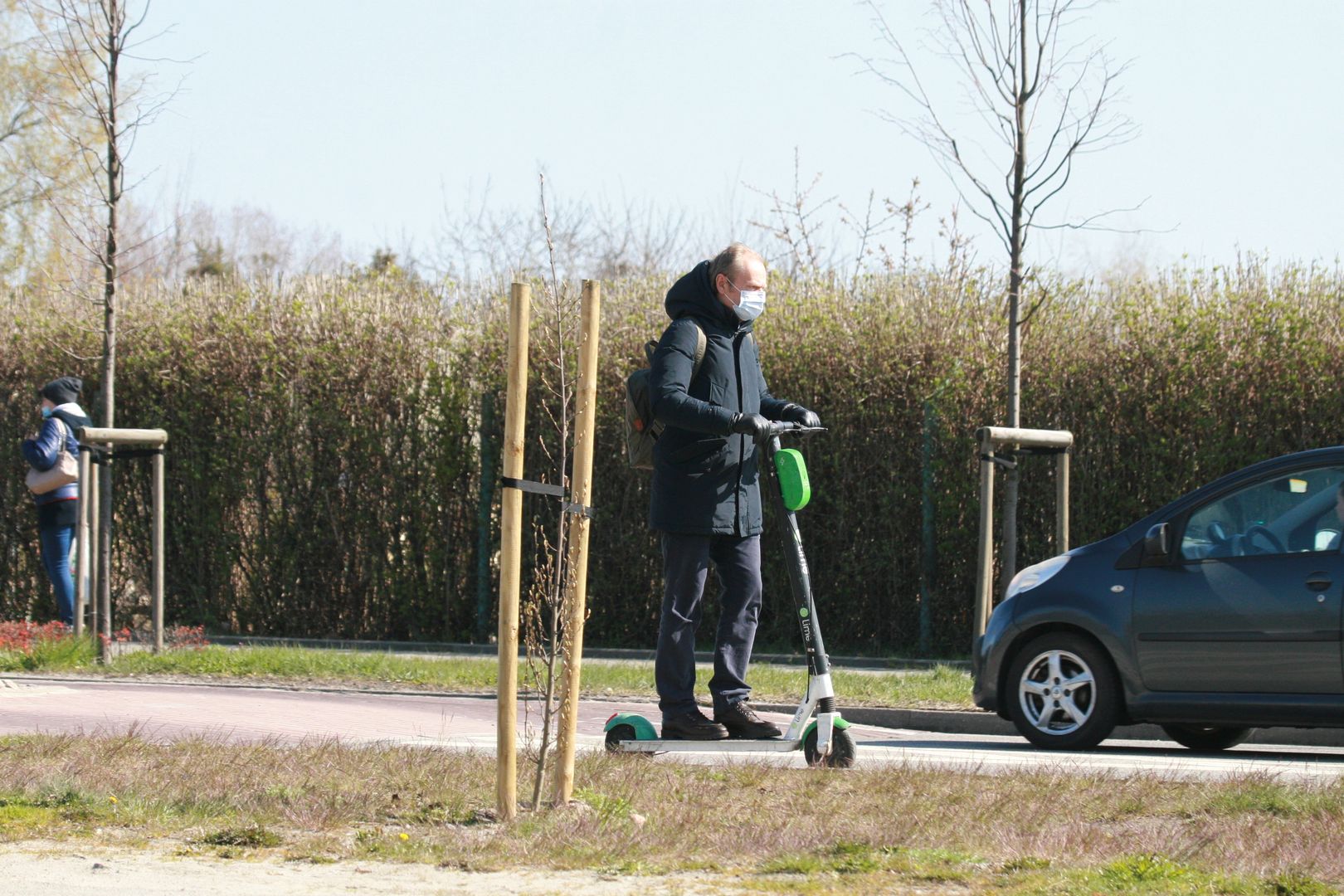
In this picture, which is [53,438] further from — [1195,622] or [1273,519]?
[1273,519]

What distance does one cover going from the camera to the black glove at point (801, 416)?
24.0 ft

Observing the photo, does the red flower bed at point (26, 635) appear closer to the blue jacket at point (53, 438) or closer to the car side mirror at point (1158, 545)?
the blue jacket at point (53, 438)

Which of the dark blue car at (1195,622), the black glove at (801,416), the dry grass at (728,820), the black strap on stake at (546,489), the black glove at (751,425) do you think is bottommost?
the dry grass at (728,820)

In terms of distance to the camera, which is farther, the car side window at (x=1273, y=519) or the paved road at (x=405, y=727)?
the car side window at (x=1273, y=519)

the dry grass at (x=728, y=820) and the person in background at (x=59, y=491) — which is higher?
the person in background at (x=59, y=491)

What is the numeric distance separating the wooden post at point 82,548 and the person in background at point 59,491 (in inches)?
41.6

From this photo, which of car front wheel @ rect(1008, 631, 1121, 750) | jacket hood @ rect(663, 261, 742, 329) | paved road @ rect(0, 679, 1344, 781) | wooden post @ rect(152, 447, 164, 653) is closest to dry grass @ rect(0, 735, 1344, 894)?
paved road @ rect(0, 679, 1344, 781)

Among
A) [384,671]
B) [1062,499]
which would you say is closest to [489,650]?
[384,671]

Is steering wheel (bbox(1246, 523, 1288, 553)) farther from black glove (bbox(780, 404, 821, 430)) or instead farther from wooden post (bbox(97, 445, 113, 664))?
wooden post (bbox(97, 445, 113, 664))

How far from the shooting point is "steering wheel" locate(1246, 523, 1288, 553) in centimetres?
861

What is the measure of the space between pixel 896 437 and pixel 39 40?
8447 mm

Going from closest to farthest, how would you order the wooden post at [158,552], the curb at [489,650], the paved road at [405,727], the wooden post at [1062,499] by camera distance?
the paved road at [405,727] → the wooden post at [1062,499] → the wooden post at [158,552] → the curb at [489,650]

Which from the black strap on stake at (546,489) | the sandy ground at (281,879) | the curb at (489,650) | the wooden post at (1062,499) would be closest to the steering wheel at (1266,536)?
the wooden post at (1062,499)

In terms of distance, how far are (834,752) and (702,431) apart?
1.45 meters
